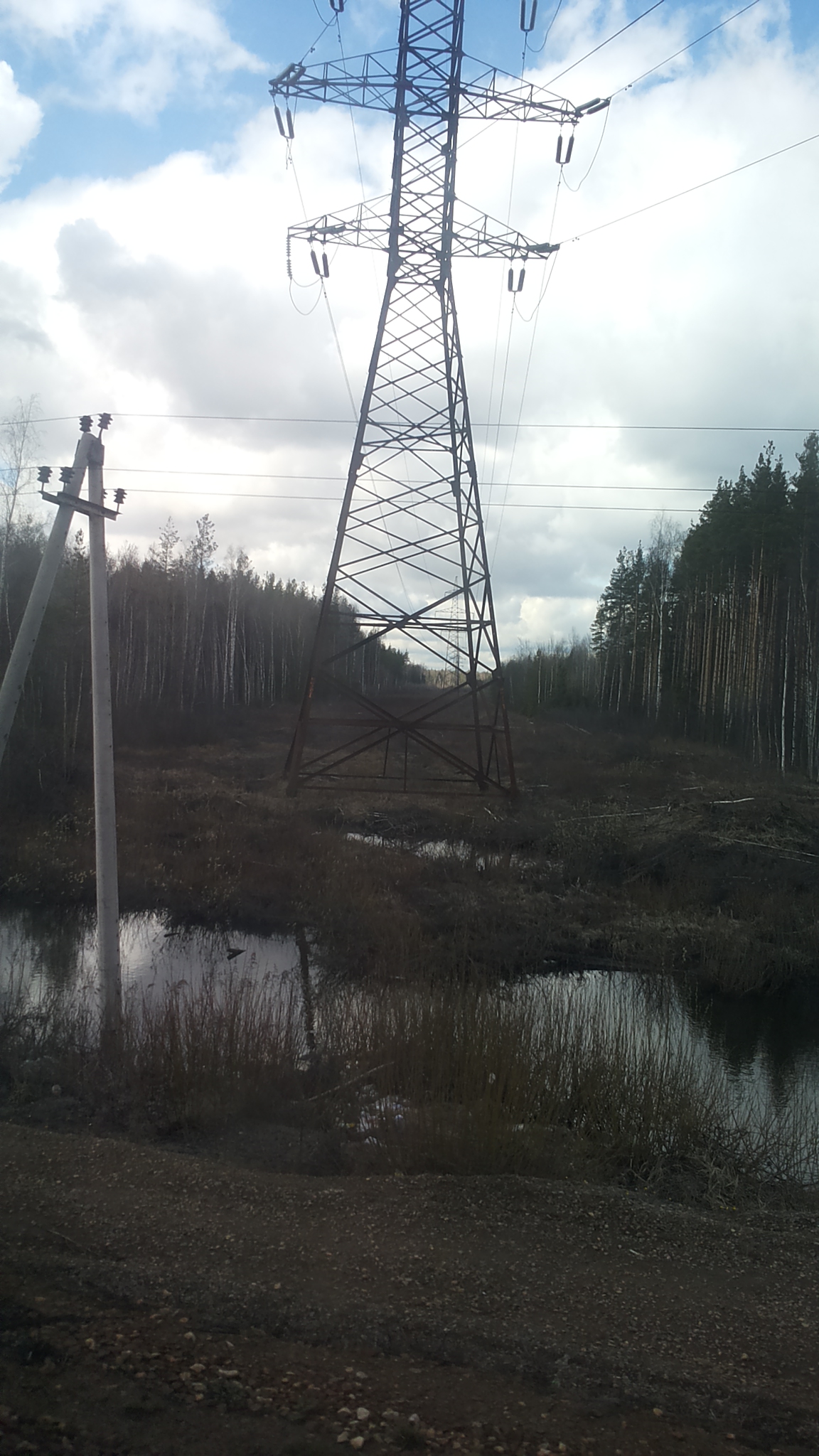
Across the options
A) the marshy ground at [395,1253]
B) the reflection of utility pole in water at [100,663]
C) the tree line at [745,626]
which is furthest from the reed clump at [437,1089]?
the tree line at [745,626]

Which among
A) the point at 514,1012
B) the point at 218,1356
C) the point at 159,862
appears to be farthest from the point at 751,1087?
the point at 159,862

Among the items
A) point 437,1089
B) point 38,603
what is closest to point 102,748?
point 38,603

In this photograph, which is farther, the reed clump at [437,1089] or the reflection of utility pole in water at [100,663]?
the reflection of utility pole in water at [100,663]

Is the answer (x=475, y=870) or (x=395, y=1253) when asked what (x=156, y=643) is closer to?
(x=475, y=870)

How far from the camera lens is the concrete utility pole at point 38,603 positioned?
683 centimetres

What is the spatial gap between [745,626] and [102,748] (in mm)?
34251

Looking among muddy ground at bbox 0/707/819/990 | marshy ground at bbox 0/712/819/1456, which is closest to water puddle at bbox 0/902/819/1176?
muddy ground at bbox 0/707/819/990

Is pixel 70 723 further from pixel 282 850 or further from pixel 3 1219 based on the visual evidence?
pixel 3 1219

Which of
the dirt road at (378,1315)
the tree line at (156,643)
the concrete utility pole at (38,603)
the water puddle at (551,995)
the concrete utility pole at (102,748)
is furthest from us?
the tree line at (156,643)

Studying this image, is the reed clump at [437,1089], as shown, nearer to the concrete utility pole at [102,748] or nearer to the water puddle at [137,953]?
the concrete utility pole at [102,748]

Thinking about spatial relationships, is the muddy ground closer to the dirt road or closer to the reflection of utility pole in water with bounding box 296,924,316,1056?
the reflection of utility pole in water with bounding box 296,924,316,1056

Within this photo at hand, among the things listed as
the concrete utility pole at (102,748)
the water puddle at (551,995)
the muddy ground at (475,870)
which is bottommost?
the water puddle at (551,995)

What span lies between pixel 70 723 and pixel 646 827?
17.1 meters

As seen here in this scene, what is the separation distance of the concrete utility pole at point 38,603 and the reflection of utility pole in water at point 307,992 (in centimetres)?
375
